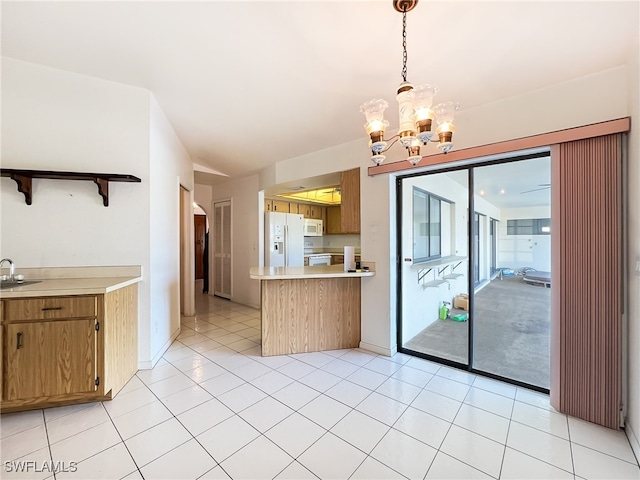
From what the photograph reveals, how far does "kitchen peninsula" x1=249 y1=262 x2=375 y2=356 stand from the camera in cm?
292

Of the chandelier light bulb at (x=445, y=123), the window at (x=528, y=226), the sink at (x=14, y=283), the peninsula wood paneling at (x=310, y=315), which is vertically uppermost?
the chandelier light bulb at (x=445, y=123)

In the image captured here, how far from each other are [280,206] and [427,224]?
3.06 meters

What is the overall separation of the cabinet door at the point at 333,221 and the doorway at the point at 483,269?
270 centimetres

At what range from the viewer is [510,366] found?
2.61m

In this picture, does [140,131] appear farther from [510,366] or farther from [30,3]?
[510,366]

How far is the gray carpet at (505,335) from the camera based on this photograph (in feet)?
8.57

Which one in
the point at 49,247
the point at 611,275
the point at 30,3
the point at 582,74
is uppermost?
the point at 30,3

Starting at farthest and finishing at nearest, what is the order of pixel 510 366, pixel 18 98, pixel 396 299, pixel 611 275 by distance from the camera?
pixel 396 299 → pixel 510 366 → pixel 18 98 → pixel 611 275

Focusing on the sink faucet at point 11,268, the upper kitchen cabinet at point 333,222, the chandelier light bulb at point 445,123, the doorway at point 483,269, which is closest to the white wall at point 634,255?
the doorway at point 483,269

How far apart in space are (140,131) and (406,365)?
3464mm

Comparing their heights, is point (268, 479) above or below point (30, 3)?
below

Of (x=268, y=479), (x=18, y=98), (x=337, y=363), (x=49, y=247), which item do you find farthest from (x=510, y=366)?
(x=18, y=98)

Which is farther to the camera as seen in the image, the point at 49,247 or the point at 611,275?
the point at 49,247

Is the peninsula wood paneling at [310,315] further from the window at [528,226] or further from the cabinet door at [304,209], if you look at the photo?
the cabinet door at [304,209]
